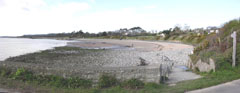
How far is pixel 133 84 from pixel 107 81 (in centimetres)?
93

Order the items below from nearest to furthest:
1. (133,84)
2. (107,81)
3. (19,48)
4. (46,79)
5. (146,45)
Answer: (133,84), (107,81), (46,79), (19,48), (146,45)

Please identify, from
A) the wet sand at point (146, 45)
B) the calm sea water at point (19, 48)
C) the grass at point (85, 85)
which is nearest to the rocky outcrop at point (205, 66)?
the grass at point (85, 85)

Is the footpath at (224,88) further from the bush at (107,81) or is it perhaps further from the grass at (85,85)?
the bush at (107,81)

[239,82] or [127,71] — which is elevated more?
[127,71]

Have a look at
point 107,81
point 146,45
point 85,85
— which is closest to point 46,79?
point 85,85

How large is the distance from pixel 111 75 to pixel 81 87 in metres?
1.13

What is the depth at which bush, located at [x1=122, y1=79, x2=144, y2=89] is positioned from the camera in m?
6.39

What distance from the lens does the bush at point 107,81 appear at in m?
6.49

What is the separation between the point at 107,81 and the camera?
6.52 meters

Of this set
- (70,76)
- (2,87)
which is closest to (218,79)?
(70,76)

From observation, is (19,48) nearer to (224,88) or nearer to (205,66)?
(205,66)

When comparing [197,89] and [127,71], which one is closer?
[197,89]

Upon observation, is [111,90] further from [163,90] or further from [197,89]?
[197,89]

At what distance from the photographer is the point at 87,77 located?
662 centimetres
